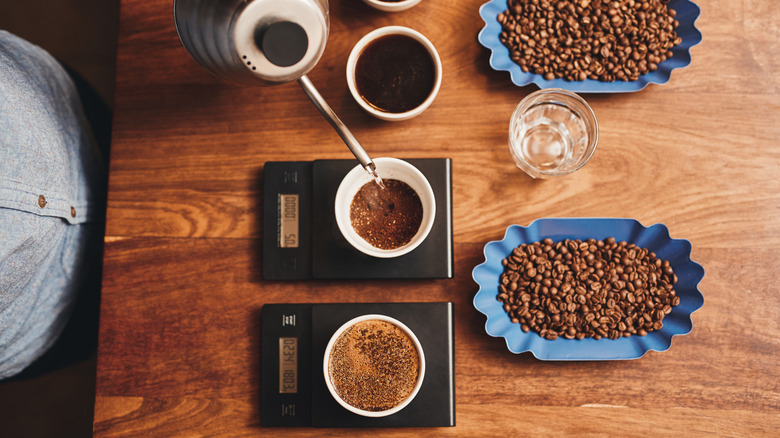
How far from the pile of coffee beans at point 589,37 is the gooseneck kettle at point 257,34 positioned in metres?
0.43

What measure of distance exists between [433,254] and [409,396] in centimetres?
25

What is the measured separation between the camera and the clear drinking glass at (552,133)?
89 cm

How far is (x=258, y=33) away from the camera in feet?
2.09

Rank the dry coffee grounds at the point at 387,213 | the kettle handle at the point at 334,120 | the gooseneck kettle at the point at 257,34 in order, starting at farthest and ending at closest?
the dry coffee grounds at the point at 387,213, the kettle handle at the point at 334,120, the gooseneck kettle at the point at 257,34

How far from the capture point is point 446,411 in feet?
2.84

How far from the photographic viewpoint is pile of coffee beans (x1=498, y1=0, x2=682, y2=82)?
91cm

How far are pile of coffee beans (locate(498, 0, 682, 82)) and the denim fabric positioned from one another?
0.86 m

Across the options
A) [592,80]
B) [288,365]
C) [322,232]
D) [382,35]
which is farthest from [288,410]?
[592,80]

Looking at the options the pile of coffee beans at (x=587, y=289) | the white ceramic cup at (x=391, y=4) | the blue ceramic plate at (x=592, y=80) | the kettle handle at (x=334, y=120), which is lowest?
the pile of coffee beans at (x=587, y=289)

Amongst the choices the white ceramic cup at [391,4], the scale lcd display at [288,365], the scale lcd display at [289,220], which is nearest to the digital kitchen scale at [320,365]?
the scale lcd display at [288,365]

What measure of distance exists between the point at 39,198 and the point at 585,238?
0.98 m

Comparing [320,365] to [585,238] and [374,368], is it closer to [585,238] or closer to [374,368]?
[374,368]

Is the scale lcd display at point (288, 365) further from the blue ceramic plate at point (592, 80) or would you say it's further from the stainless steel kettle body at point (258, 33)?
the blue ceramic plate at point (592, 80)

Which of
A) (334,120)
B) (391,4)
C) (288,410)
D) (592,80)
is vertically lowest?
(288,410)
